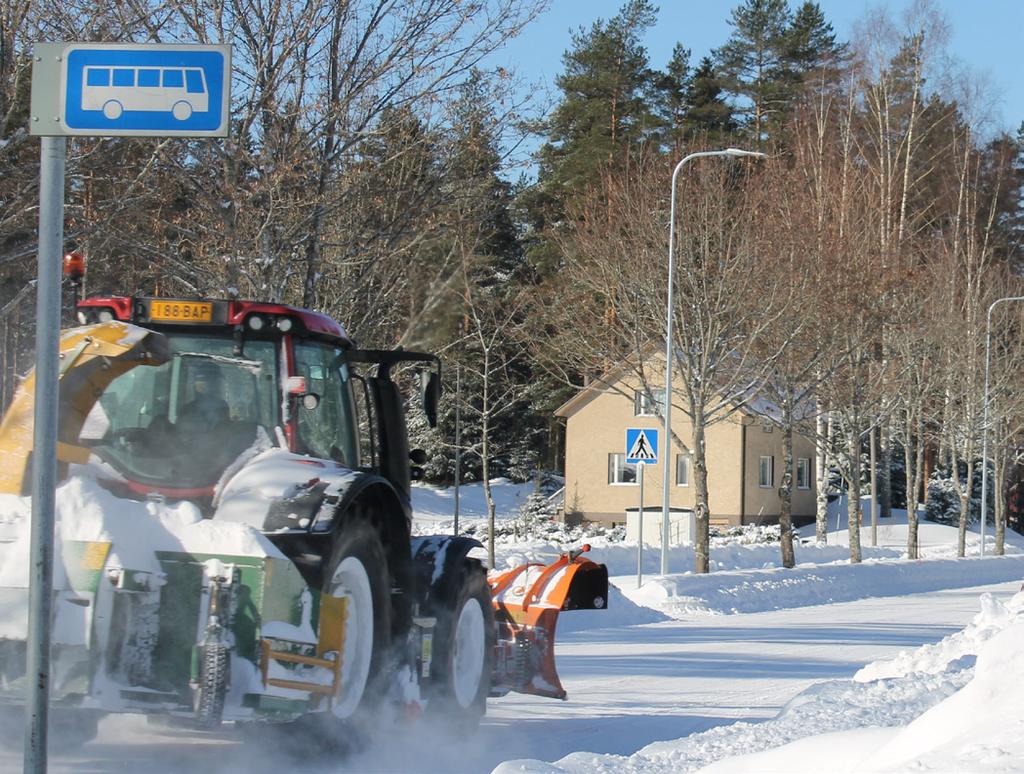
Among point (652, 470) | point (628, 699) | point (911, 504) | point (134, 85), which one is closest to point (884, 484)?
point (652, 470)

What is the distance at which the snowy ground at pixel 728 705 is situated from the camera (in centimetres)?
518

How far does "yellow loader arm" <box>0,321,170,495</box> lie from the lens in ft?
21.2

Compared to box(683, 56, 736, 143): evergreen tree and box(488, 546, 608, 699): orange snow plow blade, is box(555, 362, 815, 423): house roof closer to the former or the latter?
box(488, 546, 608, 699): orange snow plow blade

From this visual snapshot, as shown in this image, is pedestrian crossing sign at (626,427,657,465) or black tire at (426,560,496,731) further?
pedestrian crossing sign at (626,427,657,465)

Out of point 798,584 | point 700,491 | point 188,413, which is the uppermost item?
point 188,413

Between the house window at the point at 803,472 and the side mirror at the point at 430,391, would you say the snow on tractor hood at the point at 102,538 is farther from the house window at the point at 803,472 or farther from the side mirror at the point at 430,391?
the house window at the point at 803,472

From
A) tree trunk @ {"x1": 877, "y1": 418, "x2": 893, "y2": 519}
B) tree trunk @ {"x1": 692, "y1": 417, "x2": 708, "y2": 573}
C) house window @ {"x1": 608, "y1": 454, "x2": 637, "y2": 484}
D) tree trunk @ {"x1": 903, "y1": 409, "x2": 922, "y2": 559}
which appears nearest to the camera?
tree trunk @ {"x1": 692, "y1": 417, "x2": 708, "y2": 573}

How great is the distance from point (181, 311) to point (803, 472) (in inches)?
2088

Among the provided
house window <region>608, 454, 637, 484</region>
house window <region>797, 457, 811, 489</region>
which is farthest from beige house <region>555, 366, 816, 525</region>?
house window <region>797, 457, 811, 489</region>

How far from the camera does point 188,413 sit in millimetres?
6992

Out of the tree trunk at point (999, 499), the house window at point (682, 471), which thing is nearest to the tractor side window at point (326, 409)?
the tree trunk at point (999, 499)

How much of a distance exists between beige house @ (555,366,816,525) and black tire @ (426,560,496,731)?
141 ft

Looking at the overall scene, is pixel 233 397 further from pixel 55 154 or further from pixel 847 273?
pixel 847 273

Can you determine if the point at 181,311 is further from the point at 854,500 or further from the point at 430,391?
the point at 854,500
